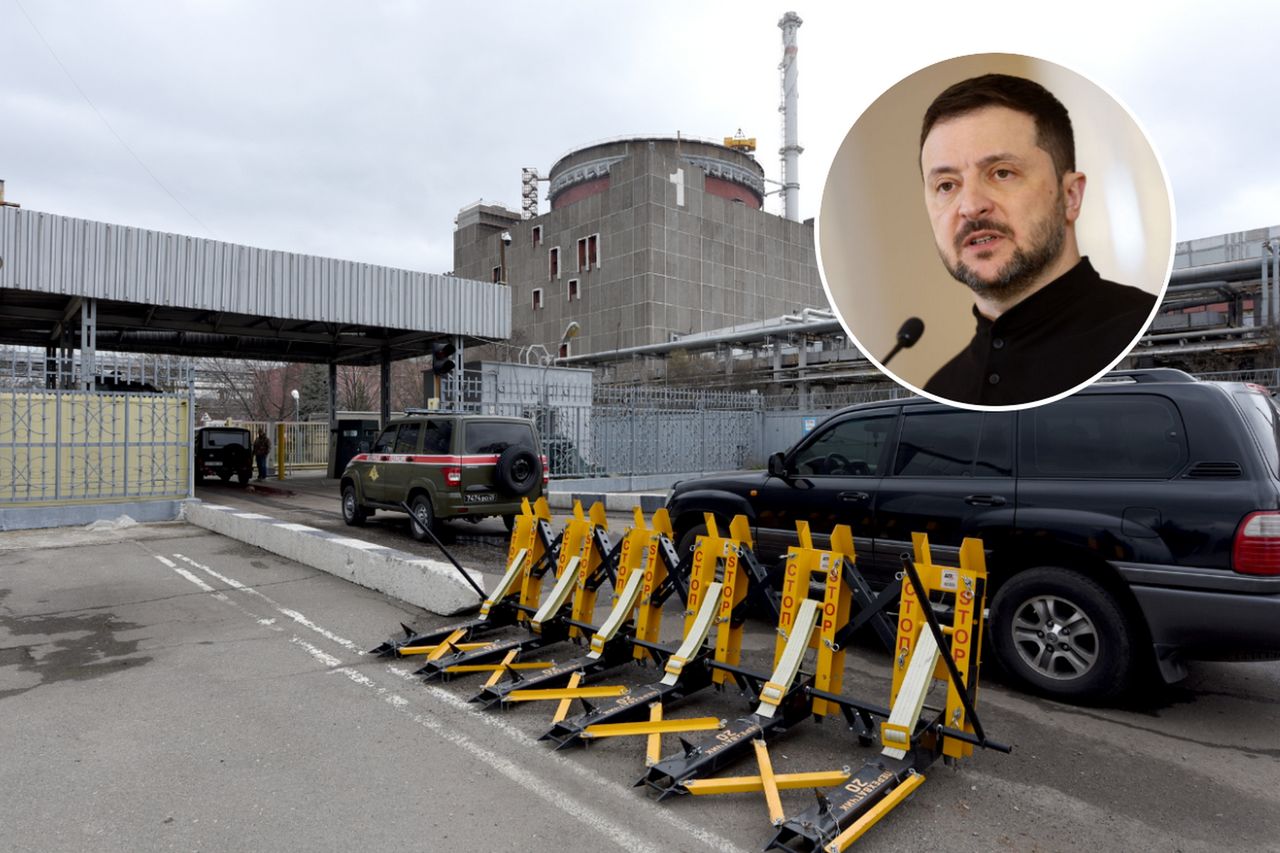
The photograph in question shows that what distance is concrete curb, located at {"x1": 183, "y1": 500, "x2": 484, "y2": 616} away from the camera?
690 cm

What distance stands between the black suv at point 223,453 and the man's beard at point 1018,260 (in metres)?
26.0

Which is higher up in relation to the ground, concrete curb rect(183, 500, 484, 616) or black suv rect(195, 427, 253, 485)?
black suv rect(195, 427, 253, 485)

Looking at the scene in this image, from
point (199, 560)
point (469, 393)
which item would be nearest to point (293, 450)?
point (469, 393)

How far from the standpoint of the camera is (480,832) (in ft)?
10.7

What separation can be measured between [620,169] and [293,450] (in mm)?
28868

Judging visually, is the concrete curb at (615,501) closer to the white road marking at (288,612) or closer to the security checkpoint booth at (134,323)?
the security checkpoint booth at (134,323)

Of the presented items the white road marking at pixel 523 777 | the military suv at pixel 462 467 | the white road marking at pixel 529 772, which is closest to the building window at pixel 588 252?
the military suv at pixel 462 467

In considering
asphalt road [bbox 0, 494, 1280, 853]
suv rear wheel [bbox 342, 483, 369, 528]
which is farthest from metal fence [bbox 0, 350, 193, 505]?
asphalt road [bbox 0, 494, 1280, 853]

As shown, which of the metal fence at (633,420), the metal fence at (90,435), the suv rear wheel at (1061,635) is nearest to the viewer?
the suv rear wheel at (1061,635)

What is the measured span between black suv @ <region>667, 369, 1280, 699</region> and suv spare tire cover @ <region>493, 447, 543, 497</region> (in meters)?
6.37

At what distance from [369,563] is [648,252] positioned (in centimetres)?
4227

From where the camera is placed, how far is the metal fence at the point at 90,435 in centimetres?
1267

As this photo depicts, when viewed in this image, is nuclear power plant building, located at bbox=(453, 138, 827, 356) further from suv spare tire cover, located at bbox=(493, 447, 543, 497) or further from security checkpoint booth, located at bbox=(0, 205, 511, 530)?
suv spare tire cover, located at bbox=(493, 447, 543, 497)

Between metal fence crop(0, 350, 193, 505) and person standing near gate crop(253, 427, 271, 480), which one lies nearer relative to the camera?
metal fence crop(0, 350, 193, 505)
